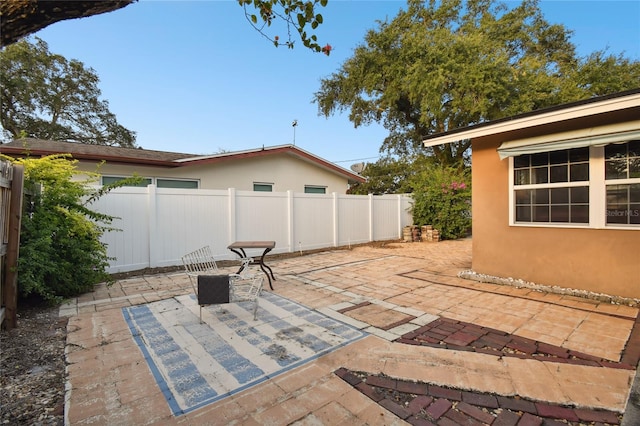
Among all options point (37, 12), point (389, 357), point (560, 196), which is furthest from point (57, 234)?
point (560, 196)

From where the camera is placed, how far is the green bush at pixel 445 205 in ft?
40.9

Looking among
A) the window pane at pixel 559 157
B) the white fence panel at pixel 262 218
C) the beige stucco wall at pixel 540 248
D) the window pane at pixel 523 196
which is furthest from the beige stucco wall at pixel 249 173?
the window pane at pixel 559 157

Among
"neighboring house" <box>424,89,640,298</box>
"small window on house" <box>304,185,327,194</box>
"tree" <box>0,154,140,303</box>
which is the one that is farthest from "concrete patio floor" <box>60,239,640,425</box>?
"small window on house" <box>304,185,327,194</box>

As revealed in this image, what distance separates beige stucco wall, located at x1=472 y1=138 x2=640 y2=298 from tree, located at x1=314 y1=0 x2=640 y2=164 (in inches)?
450

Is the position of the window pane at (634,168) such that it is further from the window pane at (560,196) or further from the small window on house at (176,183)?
the small window on house at (176,183)

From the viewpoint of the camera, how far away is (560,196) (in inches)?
200

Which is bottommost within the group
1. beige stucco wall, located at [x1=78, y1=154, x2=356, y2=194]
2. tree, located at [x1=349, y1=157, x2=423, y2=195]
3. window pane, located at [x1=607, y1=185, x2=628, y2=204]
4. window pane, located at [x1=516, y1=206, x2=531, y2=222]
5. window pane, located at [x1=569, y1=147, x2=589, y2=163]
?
window pane, located at [x1=516, y1=206, x2=531, y2=222]

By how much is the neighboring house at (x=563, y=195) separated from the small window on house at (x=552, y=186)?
1 cm

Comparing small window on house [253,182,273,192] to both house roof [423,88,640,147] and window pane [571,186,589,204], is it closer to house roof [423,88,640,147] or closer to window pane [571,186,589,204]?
house roof [423,88,640,147]

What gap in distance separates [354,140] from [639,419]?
2170cm

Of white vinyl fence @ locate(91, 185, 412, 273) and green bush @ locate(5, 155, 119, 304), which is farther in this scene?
white vinyl fence @ locate(91, 185, 412, 273)

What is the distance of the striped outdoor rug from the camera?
2.47 m

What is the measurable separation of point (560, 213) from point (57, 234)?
8.51m

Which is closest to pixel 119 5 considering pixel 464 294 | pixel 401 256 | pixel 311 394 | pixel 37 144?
pixel 311 394
